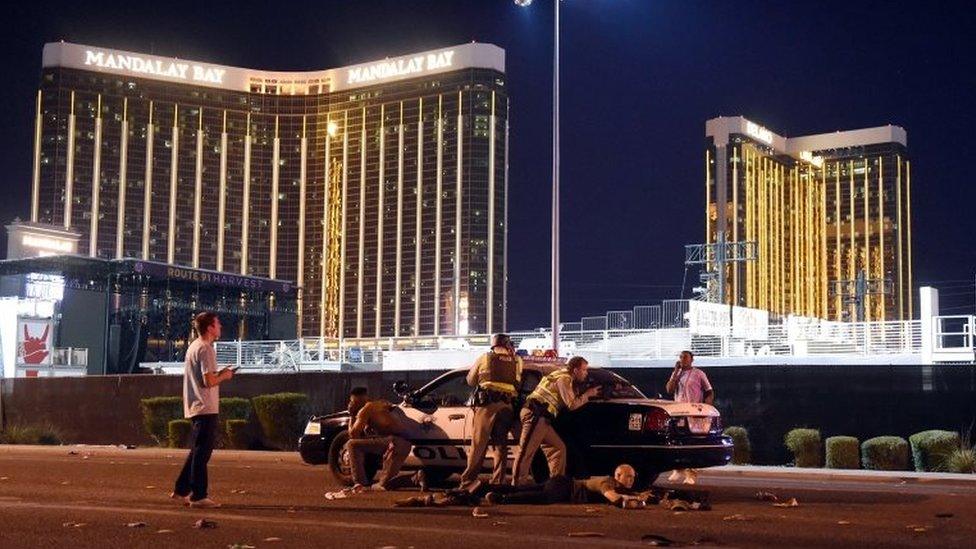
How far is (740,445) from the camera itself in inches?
883

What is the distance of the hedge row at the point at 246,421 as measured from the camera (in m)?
27.2

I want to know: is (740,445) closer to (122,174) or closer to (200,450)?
(200,450)

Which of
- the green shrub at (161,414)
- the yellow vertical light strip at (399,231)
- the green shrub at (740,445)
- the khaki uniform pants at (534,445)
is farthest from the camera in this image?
the yellow vertical light strip at (399,231)

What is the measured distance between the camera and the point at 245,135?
497 feet

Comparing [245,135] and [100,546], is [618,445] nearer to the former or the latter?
[100,546]

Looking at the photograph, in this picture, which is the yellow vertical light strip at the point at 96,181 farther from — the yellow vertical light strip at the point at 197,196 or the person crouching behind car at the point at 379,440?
the person crouching behind car at the point at 379,440

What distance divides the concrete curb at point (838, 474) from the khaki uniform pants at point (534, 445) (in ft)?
19.4

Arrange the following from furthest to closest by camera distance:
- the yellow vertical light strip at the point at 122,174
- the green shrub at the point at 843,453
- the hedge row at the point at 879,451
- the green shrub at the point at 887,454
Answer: the yellow vertical light strip at the point at 122,174 < the green shrub at the point at 843,453 < the green shrub at the point at 887,454 < the hedge row at the point at 879,451

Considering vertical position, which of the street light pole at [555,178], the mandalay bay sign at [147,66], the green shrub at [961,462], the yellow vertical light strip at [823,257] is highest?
the mandalay bay sign at [147,66]

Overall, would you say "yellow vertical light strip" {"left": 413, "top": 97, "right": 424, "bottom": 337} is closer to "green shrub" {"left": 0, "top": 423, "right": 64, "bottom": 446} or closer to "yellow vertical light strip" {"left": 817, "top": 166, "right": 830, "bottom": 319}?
"yellow vertical light strip" {"left": 817, "top": 166, "right": 830, "bottom": 319}

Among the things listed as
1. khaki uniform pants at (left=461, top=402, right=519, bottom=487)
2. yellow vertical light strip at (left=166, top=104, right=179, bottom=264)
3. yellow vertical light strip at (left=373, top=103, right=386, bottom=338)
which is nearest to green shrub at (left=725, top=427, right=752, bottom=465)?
khaki uniform pants at (left=461, top=402, right=519, bottom=487)

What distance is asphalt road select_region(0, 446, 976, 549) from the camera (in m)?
9.91

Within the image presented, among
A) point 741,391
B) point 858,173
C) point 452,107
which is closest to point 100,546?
point 741,391

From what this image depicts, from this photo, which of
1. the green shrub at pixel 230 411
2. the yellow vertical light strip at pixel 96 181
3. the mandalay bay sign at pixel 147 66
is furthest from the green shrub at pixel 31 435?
the mandalay bay sign at pixel 147 66
